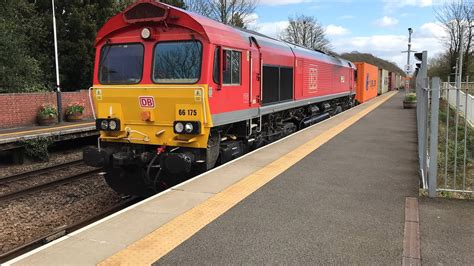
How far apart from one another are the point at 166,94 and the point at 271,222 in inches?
134

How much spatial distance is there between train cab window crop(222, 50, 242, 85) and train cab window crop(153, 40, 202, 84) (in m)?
0.55

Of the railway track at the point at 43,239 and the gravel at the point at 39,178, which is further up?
the gravel at the point at 39,178

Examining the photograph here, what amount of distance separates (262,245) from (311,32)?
60237 mm

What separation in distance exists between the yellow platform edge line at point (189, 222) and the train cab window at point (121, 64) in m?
2.89

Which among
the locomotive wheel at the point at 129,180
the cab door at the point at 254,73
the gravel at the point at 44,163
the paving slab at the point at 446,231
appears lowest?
the gravel at the point at 44,163

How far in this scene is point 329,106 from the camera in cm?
1867

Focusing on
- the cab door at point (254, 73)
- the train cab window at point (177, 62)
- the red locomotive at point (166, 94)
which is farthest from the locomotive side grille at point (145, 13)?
the cab door at point (254, 73)

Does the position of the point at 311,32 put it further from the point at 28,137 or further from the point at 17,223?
the point at 17,223

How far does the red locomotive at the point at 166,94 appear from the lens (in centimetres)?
722

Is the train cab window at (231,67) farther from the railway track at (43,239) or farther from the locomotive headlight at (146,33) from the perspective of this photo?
the railway track at (43,239)

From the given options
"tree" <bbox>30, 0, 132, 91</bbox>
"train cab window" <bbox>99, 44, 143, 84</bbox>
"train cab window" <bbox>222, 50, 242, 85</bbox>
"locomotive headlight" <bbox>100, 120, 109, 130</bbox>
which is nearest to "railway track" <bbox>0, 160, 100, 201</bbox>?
"locomotive headlight" <bbox>100, 120, 109, 130</bbox>

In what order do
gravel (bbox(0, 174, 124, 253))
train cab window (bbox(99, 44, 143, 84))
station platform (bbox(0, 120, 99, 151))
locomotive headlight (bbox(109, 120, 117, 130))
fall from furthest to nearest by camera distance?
station platform (bbox(0, 120, 99, 151))
locomotive headlight (bbox(109, 120, 117, 130))
train cab window (bbox(99, 44, 143, 84))
gravel (bbox(0, 174, 124, 253))

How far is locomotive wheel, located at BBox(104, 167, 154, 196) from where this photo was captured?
817 cm

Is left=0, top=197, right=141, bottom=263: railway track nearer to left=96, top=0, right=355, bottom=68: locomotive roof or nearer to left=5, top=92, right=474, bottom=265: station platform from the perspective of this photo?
left=5, top=92, right=474, bottom=265: station platform
